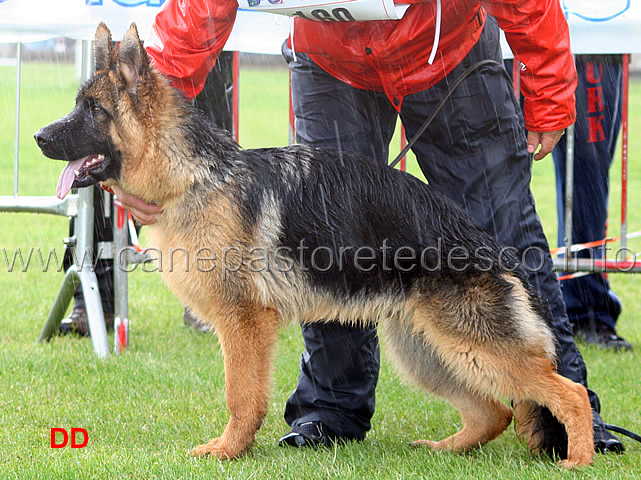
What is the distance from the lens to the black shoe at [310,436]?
11.4 ft

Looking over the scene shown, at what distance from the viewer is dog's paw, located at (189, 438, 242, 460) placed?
10.4 feet

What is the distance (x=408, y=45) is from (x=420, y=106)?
30 centimetres

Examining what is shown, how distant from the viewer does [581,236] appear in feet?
18.0

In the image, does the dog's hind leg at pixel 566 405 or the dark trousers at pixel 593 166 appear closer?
the dog's hind leg at pixel 566 405

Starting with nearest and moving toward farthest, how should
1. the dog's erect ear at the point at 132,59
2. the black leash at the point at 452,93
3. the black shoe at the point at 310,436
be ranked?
the dog's erect ear at the point at 132,59
the black leash at the point at 452,93
the black shoe at the point at 310,436

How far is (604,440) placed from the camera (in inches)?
133

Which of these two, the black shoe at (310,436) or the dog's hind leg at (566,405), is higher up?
the dog's hind leg at (566,405)

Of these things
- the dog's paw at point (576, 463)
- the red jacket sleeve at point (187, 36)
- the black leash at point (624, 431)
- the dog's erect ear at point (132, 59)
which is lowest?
the dog's paw at point (576, 463)

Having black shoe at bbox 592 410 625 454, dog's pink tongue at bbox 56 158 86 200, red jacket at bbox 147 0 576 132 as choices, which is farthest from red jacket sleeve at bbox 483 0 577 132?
dog's pink tongue at bbox 56 158 86 200

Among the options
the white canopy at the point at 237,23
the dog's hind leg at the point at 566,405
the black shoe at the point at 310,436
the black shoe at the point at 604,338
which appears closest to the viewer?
the dog's hind leg at the point at 566,405

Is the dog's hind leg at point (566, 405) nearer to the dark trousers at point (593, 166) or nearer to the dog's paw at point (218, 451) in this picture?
the dog's paw at point (218, 451)

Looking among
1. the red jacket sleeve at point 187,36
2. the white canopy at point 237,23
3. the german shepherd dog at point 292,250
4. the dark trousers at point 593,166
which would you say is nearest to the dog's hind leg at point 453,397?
the german shepherd dog at point 292,250

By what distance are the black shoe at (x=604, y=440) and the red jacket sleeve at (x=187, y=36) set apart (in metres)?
2.32

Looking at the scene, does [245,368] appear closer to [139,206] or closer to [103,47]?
[139,206]
